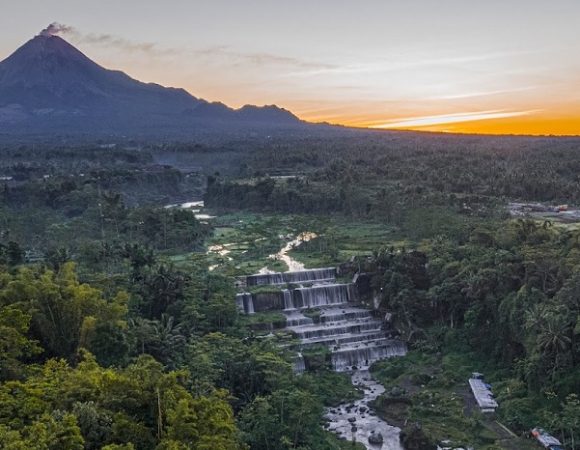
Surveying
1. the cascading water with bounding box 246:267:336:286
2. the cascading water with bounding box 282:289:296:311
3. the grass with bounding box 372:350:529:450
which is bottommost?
the grass with bounding box 372:350:529:450

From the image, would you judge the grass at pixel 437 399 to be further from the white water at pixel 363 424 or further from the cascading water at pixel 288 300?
the cascading water at pixel 288 300

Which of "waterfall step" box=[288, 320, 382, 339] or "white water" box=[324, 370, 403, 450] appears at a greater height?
"waterfall step" box=[288, 320, 382, 339]

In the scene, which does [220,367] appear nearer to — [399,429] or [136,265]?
[399,429]

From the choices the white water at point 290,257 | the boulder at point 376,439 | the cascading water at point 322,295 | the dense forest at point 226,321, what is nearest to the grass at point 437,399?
the dense forest at point 226,321

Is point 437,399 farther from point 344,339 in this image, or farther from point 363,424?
point 344,339

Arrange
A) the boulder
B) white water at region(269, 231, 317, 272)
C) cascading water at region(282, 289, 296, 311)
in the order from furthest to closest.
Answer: white water at region(269, 231, 317, 272) → cascading water at region(282, 289, 296, 311) → the boulder

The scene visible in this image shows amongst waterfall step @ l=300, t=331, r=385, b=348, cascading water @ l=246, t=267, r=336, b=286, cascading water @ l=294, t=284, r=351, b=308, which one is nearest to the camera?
waterfall step @ l=300, t=331, r=385, b=348

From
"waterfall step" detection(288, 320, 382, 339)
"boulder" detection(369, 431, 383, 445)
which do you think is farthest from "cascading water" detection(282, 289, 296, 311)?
"boulder" detection(369, 431, 383, 445)

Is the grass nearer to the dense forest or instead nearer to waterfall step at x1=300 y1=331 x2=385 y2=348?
the dense forest
